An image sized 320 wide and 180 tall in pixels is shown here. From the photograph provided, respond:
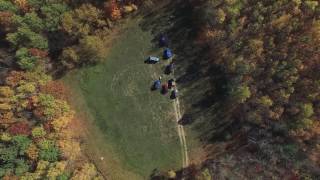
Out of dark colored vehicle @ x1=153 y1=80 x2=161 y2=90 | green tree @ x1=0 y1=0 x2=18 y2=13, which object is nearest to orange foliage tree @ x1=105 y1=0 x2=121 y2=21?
dark colored vehicle @ x1=153 y1=80 x2=161 y2=90

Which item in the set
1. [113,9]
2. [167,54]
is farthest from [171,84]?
[113,9]

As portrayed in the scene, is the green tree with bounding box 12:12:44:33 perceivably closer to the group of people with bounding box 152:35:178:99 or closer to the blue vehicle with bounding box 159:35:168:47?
the blue vehicle with bounding box 159:35:168:47

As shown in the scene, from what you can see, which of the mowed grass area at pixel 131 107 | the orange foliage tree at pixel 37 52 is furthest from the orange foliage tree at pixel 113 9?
the orange foliage tree at pixel 37 52

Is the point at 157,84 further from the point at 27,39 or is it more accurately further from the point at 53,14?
the point at 27,39

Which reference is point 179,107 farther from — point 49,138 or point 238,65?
point 49,138

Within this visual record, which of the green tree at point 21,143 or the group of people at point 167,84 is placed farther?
the group of people at point 167,84

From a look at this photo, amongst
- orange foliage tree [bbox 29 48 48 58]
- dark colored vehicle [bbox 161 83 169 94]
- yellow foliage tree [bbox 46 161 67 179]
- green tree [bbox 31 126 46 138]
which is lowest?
yellow foliage tree [bbox 46 161 67 179]

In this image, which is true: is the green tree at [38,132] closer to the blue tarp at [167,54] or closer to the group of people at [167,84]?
the group of people at [167,84]
